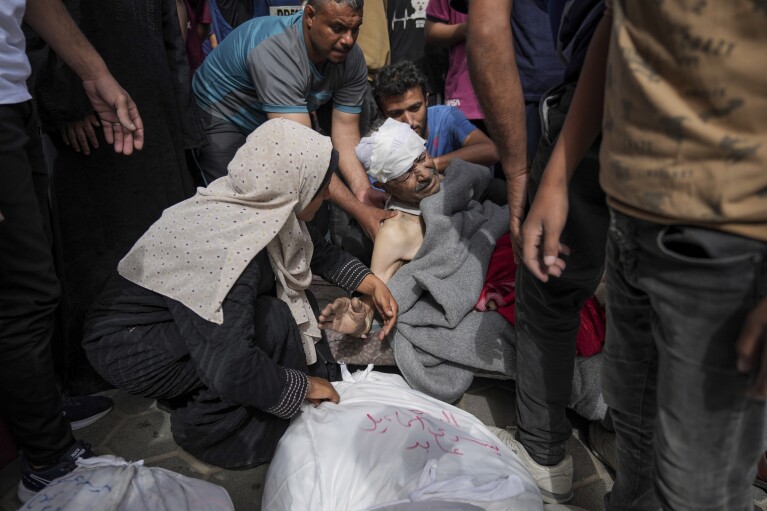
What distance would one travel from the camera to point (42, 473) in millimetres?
1826

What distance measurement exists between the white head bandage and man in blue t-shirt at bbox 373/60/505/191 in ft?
1.17

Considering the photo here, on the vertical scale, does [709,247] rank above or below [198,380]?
above

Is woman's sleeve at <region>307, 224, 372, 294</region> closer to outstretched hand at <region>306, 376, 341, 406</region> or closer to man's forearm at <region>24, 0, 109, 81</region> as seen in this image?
outstretched hand at <region>306, 376, 341, 406</region>

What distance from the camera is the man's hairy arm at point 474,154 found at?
300 centimetres

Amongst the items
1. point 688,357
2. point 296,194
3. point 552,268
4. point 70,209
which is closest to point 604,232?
point 552,268

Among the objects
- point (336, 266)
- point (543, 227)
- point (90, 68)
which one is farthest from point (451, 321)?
point (90, 68)

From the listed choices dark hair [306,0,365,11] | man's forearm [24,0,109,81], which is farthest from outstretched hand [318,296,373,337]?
dark hair [306,0,365,11]

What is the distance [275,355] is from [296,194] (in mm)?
584

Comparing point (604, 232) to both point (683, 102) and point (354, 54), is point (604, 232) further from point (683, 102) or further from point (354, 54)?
point (354, 54)

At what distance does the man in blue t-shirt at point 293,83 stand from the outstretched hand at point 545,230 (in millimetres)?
1581

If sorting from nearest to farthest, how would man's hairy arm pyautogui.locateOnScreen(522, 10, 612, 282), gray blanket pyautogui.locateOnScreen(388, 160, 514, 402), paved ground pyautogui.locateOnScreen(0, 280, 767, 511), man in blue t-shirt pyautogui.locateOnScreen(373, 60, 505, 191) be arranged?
man's hairy arm pyautogui.locateOnScreen(522, 10, 612, 282) → paved ground pyautogui.locateOnScreen(0, 280, 767, 511) → gray blanket pyautogui.locateOnScreen(388, 160, 514, 402) → man in blue t-shirt pyautogui.locateOnScreen(373, 60, 505, 191)

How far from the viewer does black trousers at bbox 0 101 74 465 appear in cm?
163

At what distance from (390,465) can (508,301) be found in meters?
0.96

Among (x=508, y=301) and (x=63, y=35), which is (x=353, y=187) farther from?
(x=63, y=35)
